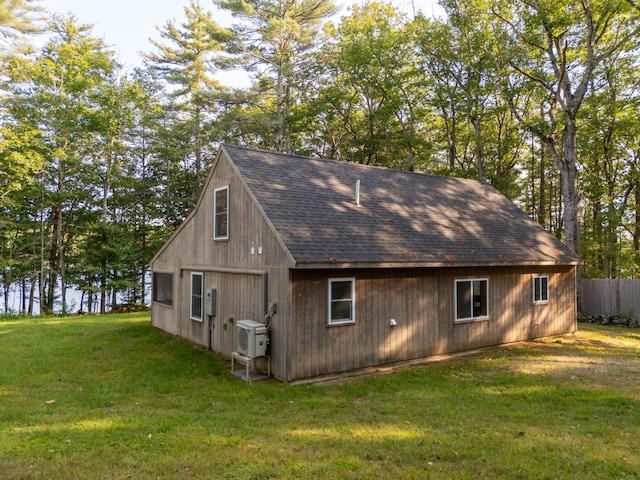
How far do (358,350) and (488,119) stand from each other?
20545mm

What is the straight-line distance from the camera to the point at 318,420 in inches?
217

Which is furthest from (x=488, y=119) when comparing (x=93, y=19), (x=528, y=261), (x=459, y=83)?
(x=93, y=19)

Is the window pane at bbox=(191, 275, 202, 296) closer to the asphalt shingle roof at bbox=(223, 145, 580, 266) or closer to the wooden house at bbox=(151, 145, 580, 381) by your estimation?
the wooden house at bbox=(151, 145, 580, 381)

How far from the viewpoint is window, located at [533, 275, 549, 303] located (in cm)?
1145

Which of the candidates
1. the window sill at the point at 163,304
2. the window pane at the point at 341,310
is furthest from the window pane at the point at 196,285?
the window pane at the point at 341,310

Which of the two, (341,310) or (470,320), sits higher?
(341,310)

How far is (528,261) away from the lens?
35.2 ft

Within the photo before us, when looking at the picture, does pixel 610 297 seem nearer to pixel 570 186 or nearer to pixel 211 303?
pixel 570 186

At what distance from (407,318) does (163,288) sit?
7985mm

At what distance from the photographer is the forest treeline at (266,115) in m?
18.7

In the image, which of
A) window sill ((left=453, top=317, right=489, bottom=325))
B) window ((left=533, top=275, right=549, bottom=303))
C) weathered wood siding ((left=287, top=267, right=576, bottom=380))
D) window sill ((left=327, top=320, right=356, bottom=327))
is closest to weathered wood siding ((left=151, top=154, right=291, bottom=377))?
weathered wood siding ((left=287, top=267, right=576, bottom=380))

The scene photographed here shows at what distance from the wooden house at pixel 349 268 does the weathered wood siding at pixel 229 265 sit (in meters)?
0.04

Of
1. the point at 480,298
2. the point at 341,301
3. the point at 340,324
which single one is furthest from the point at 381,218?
the point at 480,298

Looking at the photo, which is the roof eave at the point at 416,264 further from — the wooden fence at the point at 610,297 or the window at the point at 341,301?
the wooden fence at the point at 610,297
